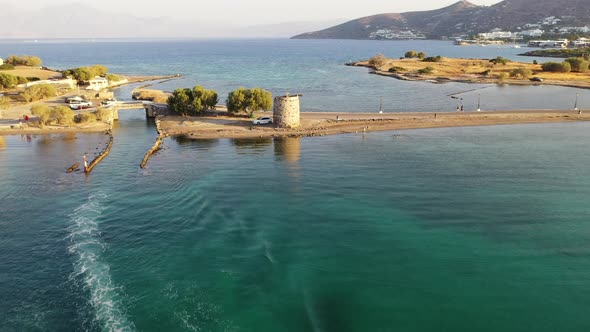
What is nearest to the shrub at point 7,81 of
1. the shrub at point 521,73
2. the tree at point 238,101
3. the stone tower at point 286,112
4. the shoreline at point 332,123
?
the shoreline at point 332,123

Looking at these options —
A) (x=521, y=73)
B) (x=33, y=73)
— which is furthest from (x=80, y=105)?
(x=521, y=73)

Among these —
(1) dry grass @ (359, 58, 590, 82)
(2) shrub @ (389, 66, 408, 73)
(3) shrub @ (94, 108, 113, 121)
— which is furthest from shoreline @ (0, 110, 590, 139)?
(2) shrub @ (389, 66, 408, 73)

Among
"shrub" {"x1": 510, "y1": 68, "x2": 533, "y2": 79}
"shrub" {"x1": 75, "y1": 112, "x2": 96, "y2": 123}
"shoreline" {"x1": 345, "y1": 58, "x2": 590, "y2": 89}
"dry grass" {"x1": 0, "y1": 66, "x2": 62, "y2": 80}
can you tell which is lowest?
"shrub" {"x1": 75, "y1": 112, "x2": 96, "y2": 123}

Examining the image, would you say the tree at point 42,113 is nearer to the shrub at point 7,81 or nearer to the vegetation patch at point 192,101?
the vegetation patch at point 192,101

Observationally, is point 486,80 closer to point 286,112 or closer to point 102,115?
point 286,112

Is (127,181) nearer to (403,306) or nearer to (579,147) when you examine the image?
(403,306)

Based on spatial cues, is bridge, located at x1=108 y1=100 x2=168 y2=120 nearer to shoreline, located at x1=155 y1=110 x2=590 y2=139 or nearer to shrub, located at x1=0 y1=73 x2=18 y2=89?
shoreline, located at x1=155 y1=110 x2=590 y2=139
